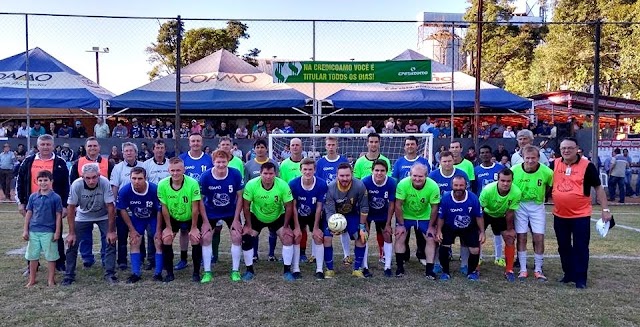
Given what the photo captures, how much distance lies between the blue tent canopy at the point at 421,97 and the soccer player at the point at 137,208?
14.0m

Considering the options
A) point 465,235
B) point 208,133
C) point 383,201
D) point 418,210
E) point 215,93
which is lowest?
point 465,235

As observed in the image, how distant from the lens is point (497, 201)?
6.75 metres

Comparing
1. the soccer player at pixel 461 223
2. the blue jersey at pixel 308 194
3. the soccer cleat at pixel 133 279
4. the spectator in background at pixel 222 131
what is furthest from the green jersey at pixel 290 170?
the spectator in background at pixel 222 131

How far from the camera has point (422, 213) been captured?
6930mm

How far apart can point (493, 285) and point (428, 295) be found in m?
0.97

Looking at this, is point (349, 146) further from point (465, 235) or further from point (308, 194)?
point (465, 235)

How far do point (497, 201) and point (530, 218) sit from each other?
47 cm

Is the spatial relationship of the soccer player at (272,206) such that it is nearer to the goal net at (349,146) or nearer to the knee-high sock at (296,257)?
the knee-high sock at (296,257)

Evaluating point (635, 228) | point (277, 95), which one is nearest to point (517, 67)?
point (277, 95)

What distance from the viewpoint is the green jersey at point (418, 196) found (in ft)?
22.1

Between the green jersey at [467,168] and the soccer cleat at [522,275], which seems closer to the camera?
the soccer cleat at [522,275]

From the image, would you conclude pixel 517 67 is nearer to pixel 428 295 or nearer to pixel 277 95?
pixel 277 95

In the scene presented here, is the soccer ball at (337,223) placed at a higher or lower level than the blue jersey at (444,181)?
lower

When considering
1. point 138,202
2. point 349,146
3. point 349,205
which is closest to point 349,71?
point 349,146
